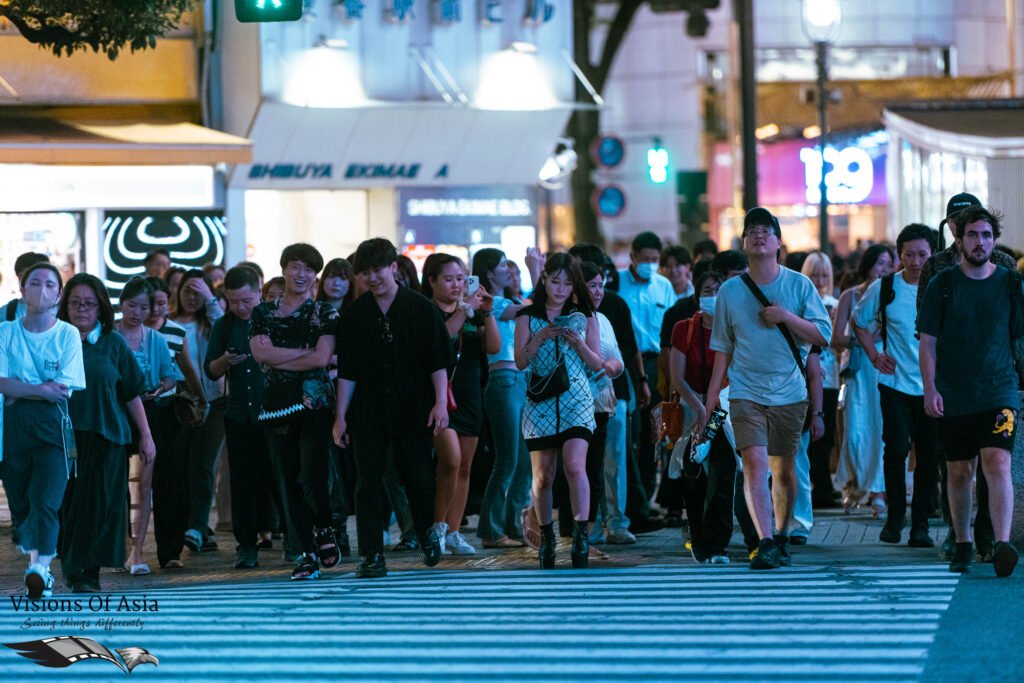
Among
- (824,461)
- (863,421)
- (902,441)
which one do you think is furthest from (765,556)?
(824,461)

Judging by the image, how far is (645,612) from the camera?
9000 mm

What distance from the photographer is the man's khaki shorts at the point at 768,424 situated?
10578 millimetres

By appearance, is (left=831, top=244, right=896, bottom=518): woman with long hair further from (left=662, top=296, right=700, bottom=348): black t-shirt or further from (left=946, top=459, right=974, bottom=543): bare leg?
(left=946, top=459, right=974, bottom=543): bare leg

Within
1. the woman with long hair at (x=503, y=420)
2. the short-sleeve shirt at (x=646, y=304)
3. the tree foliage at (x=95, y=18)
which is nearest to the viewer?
the woman with long hair at (x=503, y=420)

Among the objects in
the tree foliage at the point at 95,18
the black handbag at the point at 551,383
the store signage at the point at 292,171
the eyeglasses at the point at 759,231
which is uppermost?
the tree foliage at the point at 95,18

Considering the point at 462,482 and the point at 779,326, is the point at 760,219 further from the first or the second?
the point at 462,482

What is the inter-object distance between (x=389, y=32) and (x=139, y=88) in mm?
3104

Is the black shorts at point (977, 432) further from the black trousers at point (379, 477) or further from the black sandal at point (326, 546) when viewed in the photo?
the black sandal at point (326, 546)

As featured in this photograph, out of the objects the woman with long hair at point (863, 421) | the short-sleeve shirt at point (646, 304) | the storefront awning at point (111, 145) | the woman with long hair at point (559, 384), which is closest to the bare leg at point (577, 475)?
the woman with long hair at point (559, 384)

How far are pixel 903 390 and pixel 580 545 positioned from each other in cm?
246

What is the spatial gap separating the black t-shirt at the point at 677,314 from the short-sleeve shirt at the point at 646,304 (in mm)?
1524

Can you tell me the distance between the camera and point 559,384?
Result: 10.9m

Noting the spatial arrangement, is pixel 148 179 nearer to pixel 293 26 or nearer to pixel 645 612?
pixel 293 26

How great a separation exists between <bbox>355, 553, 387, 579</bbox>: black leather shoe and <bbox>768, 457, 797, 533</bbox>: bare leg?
7.15ft
